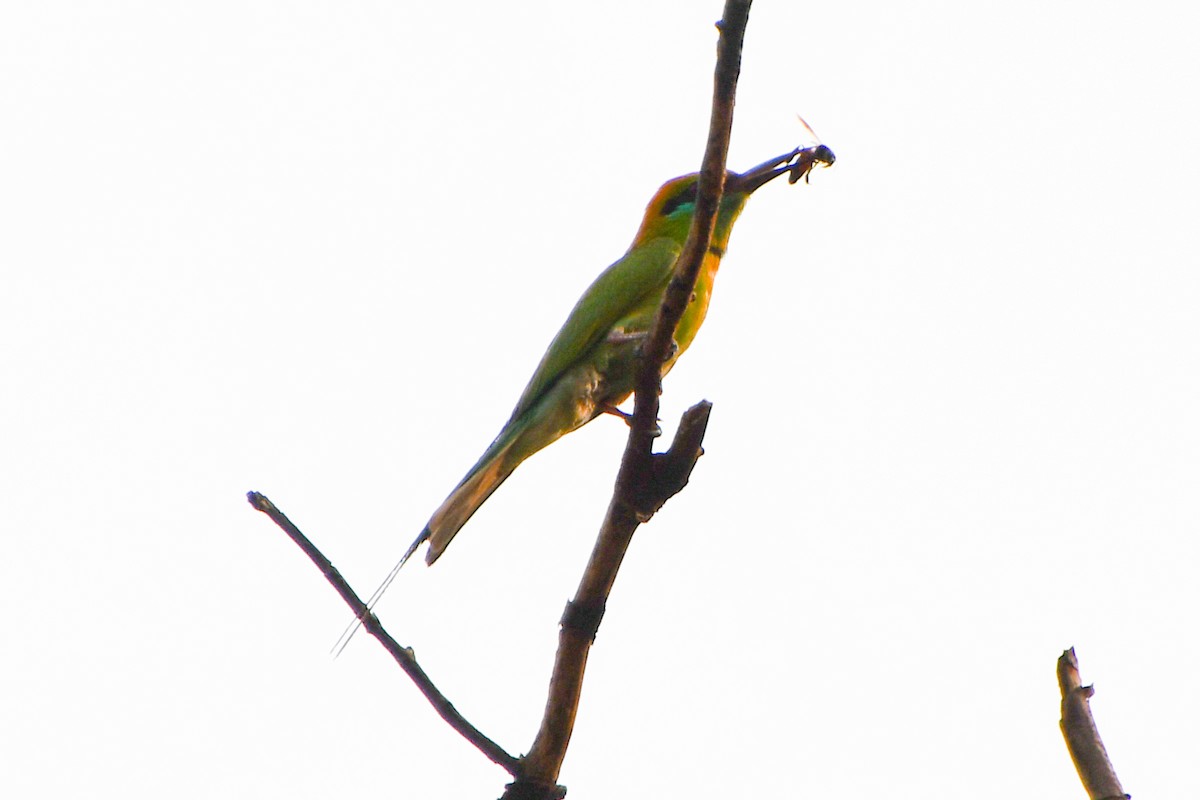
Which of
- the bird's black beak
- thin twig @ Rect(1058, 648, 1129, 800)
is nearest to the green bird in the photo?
the bird's black beak

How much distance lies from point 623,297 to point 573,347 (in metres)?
0.26

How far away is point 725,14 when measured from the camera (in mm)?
2164

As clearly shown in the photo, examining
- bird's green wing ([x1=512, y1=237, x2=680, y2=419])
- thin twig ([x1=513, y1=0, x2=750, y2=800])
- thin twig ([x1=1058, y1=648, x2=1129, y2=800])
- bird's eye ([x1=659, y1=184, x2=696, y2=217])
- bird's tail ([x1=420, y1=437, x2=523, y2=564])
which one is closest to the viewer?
thin twig ([x1=1058, y1=648, x2=1129, y2=800])

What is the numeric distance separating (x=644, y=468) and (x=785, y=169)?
5.65 feet

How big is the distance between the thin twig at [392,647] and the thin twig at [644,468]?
73mm

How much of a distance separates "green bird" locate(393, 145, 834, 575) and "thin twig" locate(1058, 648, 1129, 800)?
2.19m

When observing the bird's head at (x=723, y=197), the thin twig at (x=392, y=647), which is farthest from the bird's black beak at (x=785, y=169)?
the thin twig at (x=392, y=647)

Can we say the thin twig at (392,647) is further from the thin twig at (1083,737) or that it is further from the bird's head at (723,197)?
the bird's head at (723,197)

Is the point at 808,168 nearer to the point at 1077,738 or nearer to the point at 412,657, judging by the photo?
the point at 412,657

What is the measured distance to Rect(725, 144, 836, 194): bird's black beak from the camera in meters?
3.90

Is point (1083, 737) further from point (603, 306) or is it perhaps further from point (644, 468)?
point (603, 306)

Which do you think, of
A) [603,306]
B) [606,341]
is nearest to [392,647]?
[606,341]

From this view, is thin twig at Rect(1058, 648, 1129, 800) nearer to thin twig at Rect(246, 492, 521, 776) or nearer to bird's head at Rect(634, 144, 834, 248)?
thin twig at Rect(246, 492, 521, 776)

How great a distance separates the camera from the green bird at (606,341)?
399cm
